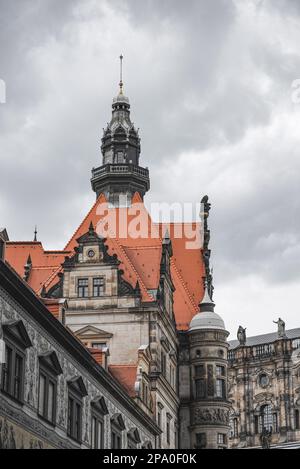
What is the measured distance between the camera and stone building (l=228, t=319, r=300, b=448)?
78000mm

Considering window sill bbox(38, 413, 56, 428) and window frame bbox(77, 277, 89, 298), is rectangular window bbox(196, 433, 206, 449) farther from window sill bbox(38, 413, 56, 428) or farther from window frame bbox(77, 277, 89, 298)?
window sill bbox(38, 413, 56, 428)

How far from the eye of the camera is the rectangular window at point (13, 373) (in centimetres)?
2392

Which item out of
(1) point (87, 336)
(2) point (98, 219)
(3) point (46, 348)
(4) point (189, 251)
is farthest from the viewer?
(4) point (189, 251)

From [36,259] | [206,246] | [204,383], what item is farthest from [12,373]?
[206,246]

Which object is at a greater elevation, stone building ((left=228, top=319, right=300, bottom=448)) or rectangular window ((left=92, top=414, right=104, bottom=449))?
stone building ((left=228, top=319, right=300, bottom=448))

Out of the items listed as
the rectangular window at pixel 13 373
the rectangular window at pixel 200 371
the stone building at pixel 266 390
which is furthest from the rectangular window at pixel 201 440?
the rectangular window at pixel 13 373

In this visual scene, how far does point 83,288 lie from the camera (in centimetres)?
4838

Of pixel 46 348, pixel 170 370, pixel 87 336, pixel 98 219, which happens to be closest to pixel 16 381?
pixel 46 348

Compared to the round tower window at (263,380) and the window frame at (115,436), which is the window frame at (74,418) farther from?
the round tower window at (263,380)

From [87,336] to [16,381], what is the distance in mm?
22838

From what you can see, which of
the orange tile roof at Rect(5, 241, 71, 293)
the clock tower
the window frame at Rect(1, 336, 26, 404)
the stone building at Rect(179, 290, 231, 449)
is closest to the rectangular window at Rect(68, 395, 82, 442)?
the window frame at Rect(1, 336, 26, 404)

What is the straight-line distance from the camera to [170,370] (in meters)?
52.6

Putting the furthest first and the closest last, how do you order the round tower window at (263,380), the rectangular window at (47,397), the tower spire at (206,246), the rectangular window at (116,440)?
the round tower window at (263,380)
the tower spire at (206,246)
the rectangular window at (116,440)
the rectangular window at (47,397)
